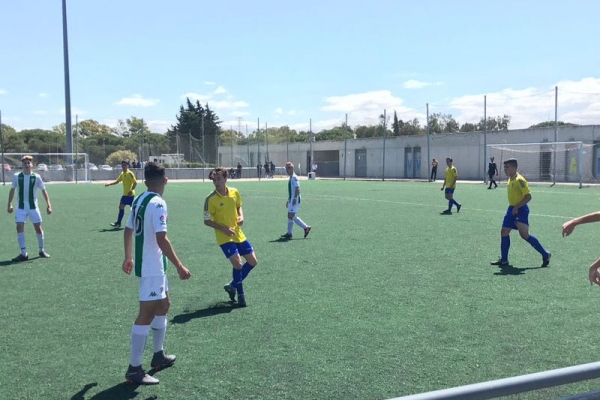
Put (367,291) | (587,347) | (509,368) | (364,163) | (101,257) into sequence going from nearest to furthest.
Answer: (509,368) → (587,347) → (367,291) → (101,257) → (364,163)

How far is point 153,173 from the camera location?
15.1ft

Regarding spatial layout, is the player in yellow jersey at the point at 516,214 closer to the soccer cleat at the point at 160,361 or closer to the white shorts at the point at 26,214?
the soccer cleat at the point at 160,361

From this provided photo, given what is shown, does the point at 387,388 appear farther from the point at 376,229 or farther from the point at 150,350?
the point at 376,229

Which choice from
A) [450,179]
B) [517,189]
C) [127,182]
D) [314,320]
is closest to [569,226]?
[314,320]

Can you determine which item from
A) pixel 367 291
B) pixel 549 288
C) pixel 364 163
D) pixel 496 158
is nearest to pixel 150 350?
Result: pixel 367 291

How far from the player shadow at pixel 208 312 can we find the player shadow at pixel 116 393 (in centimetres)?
177

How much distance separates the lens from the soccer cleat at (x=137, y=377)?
4449mm

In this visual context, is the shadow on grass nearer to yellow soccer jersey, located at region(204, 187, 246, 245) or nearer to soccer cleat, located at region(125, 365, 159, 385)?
yellow soccer jersey, located at region(204, 187, 246, 245)

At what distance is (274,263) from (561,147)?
37.0 meters

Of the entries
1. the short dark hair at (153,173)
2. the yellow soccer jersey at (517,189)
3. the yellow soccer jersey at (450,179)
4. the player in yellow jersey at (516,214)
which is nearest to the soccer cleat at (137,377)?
the short dark hair at (153,173)

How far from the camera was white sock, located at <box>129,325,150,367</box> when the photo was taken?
4477mm

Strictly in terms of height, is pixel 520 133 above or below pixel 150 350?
above

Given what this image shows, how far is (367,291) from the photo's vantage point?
7527 mm

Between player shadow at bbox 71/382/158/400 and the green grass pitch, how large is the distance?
0.02m
